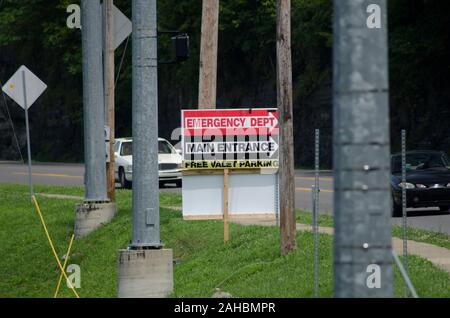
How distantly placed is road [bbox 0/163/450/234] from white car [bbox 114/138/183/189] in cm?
50

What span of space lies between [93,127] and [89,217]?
6.77 ft

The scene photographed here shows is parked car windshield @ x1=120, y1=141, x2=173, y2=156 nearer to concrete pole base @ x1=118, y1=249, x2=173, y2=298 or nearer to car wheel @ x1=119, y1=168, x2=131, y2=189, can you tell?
car wheel @ x1=119, y1=168, x2=131, y2=189

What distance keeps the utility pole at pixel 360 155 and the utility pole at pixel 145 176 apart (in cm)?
985

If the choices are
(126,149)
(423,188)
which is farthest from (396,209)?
(126,149)

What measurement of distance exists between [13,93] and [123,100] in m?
44.7

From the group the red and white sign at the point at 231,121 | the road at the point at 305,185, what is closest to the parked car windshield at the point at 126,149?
the road at the point at 305,185

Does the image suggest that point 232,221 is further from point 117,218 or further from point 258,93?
point 258,93

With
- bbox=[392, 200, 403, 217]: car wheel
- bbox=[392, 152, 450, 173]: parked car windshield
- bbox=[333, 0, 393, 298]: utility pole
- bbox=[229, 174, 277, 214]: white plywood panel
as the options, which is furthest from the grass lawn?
bbox=[333, 0, 393, 298]: utility pole

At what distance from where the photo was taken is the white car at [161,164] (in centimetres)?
4138

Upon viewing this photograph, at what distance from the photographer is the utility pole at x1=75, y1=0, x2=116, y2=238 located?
27.2m

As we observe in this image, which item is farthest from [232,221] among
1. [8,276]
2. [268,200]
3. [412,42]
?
[412,42]

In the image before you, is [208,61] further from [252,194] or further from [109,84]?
[252,194]

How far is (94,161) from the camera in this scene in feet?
92.1

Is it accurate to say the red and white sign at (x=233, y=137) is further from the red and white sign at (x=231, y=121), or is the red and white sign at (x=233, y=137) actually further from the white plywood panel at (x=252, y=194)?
the white plywood panel at (x=252, y=194)
